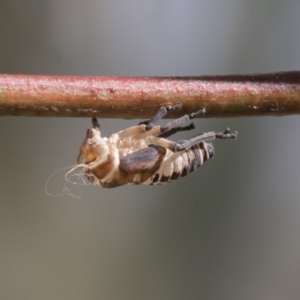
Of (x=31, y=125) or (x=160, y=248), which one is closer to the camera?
(x=31, y=125)

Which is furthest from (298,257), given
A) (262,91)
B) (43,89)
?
(43,89)

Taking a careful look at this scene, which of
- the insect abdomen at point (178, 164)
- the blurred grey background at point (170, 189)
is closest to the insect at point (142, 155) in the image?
the insect abdomen at point (178, 164)

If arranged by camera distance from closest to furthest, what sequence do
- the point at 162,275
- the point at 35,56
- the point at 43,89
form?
the point at 43,89 < the point at 35,56 < the point at 162,275

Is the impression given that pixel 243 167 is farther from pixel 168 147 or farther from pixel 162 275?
pixel 168 147

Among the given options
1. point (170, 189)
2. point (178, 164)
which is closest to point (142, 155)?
point (178, 164)

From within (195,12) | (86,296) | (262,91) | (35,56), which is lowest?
(86,296)

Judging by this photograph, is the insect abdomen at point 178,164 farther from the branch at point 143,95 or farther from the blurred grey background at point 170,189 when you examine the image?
the blurred grey background at point 170,189

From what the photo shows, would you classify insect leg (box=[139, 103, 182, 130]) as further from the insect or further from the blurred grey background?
the blurred grey background
